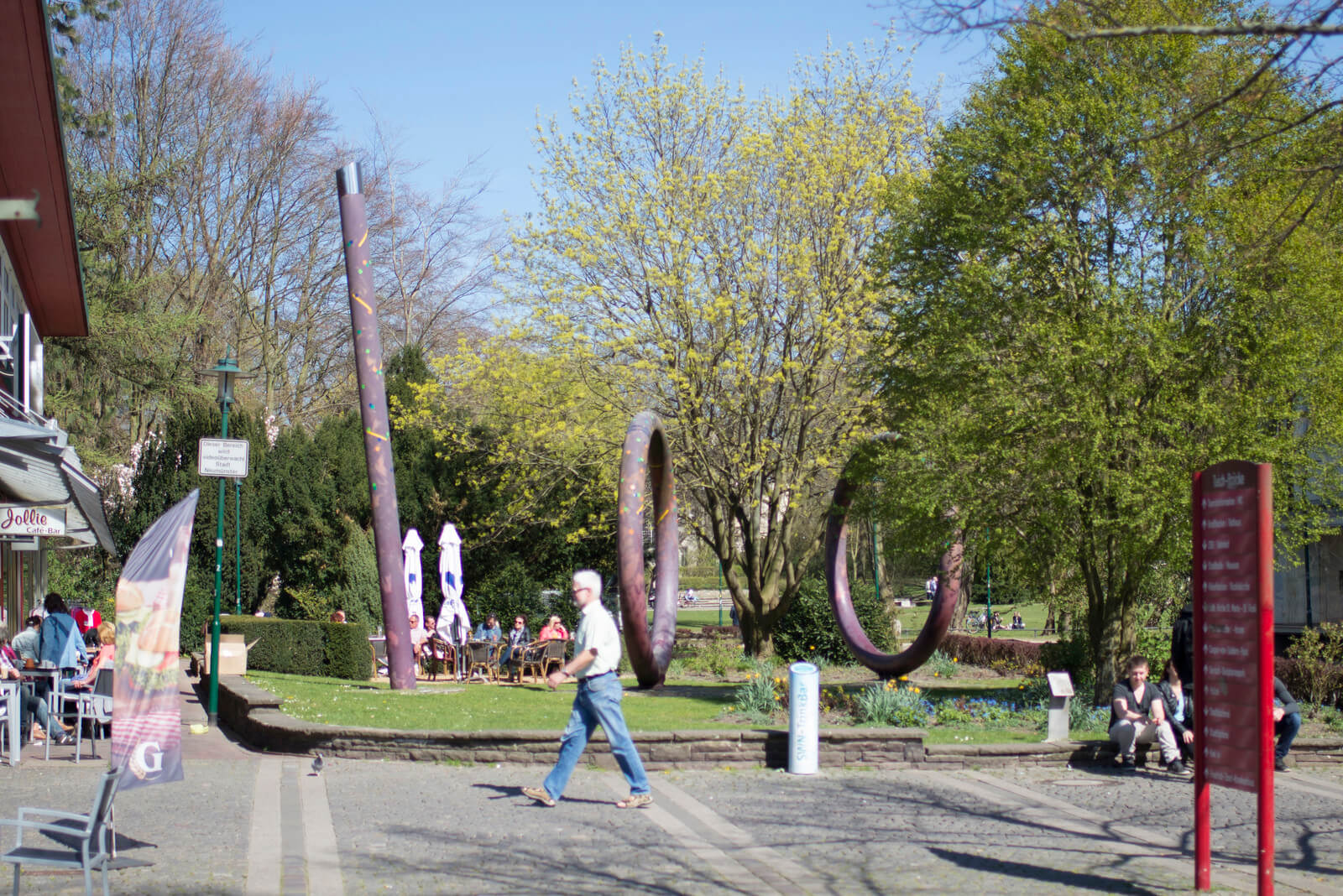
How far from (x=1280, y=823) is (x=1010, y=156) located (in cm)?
876

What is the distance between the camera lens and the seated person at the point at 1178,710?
35.5 feet

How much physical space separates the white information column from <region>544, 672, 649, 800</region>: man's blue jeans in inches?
77.1

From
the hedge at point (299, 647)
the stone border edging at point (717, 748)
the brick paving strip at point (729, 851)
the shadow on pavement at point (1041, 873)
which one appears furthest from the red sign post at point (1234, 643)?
the hedge at point (299, 647)

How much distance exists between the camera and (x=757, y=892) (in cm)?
628

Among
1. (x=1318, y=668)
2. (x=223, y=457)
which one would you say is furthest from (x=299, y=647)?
(x=1318, y=668)

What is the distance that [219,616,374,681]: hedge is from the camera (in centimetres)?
2175

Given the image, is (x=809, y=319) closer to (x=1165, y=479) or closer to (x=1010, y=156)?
(x=1010, y=156)

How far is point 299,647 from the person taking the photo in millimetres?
22188

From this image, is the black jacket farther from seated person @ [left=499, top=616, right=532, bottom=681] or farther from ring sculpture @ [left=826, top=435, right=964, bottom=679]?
seated person @ [left=499, top=616, right=532, bottom=681]

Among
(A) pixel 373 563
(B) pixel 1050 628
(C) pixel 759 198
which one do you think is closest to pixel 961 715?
(C) pixel 759 198

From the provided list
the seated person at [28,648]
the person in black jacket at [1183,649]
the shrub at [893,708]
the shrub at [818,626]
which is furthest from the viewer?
the shrub at [818,626]

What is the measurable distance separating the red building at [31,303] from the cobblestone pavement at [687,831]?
9.40ft

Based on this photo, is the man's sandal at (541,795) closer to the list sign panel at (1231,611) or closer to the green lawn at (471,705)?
the green lawn at (471,705)

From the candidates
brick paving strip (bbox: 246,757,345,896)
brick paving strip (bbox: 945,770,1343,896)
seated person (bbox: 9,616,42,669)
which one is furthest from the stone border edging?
seated person (bbox: 9,616,42,669)
